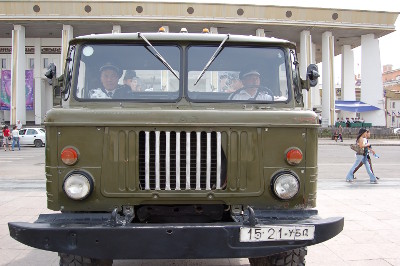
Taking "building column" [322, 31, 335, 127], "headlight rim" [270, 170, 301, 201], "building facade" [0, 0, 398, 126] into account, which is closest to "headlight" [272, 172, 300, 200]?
"headlight rim" [270, 170, 301, 201]

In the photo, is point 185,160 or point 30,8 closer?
point 185,160

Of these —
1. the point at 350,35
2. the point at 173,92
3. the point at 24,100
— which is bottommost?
the point at 173,92

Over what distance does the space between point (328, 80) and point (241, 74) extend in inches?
1486

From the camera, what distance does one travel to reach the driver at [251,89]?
4203 millimetres

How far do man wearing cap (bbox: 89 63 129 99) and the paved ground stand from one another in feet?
6.76

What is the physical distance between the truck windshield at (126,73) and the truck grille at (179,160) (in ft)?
2.10

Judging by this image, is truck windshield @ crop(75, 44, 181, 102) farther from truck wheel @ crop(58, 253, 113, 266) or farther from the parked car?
the parked car

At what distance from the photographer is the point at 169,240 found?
317cm

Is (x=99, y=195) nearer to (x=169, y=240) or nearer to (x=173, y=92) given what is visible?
(x=169, y=240)

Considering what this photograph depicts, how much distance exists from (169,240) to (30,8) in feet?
124

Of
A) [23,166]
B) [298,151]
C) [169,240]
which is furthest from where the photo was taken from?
[23,166]

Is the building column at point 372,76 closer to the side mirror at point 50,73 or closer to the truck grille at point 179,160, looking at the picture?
the side mirror at point 50,73

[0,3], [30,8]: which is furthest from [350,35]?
[0,3]

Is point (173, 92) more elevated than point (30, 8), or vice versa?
point (30, 8)
